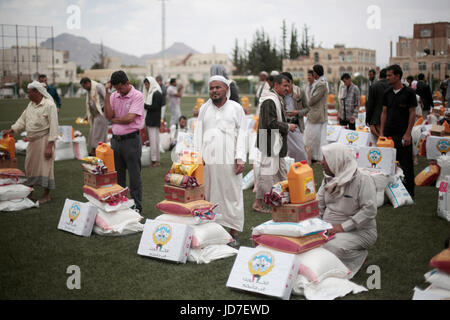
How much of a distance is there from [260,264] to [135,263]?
1446 millimetres

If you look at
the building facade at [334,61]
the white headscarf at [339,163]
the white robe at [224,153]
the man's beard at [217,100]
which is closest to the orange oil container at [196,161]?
the white robe at [224,153]

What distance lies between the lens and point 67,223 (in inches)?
231

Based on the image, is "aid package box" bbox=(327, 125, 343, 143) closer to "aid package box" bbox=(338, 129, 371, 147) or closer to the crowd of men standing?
the crowd of men standing

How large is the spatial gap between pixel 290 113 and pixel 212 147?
9.43ft

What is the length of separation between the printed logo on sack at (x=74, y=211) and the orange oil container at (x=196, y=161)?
63.0 inches

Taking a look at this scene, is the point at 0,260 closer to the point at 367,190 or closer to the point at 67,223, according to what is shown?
the point at 67,223

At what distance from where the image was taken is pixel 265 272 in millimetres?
3953

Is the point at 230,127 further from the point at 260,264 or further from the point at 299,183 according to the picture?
the point at 260,264

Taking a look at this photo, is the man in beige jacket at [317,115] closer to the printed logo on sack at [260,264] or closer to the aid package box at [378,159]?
the aid package box at [378,159]

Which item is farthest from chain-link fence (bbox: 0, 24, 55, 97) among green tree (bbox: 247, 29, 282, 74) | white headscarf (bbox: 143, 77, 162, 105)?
green tree (bbox: 247, 29, 282, 74)

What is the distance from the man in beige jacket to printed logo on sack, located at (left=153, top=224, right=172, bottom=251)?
5262mm
